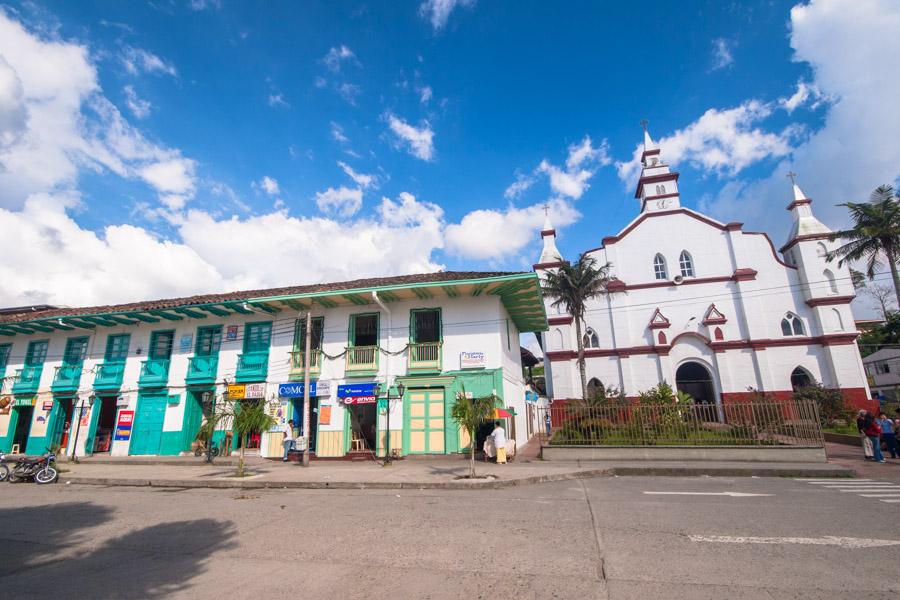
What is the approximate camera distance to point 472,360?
17.0 m

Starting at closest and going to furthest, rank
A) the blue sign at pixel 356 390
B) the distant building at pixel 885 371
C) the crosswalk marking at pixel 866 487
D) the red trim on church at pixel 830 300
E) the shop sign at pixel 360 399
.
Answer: the crosswalk marking at pixel 866 487
the shop sign at pixel 360 399
the blue sign at pixel 356 390
the red trim on church at pixel 830 300
the distant building at pixel 885 371

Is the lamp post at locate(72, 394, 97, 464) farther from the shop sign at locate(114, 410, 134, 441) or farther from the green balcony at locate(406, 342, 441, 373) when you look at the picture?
the green balcony at locate(406, 342, 441, 373)

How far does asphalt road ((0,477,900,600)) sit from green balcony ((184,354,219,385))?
981cm

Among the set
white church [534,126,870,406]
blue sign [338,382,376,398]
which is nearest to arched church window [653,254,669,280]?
white church [534,126,870,406]

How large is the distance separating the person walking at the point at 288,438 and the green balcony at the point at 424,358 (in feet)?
17.6

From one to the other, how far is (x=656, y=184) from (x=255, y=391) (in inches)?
1306

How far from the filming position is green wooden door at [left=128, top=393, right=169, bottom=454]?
1922 centimetres

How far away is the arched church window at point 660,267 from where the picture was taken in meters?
32.3

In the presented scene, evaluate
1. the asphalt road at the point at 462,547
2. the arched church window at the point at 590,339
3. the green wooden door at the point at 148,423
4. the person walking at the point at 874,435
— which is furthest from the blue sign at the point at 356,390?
the arched church window at the point at 590,339

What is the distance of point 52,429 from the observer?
2130 centimetres

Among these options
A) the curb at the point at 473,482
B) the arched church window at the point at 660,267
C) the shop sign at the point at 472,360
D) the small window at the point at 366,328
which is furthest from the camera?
the arched church window at the point at 660,267

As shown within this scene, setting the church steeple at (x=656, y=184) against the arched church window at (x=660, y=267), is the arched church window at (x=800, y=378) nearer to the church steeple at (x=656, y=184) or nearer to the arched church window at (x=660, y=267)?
the arched church window at (x=660, y=267)

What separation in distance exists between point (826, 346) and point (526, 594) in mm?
33385

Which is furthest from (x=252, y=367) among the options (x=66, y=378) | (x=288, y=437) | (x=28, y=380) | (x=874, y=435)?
(x=874, y=435)
